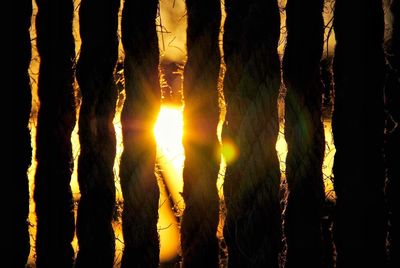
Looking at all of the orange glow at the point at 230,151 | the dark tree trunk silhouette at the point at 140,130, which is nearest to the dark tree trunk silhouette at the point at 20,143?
the dark tree trunk silhouette at the point at 140,130

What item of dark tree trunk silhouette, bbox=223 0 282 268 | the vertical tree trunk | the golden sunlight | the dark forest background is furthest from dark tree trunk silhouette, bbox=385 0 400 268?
the vertical tree trunk

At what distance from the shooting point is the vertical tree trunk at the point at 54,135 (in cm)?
46

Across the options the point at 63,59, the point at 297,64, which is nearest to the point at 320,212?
the point at 297,64

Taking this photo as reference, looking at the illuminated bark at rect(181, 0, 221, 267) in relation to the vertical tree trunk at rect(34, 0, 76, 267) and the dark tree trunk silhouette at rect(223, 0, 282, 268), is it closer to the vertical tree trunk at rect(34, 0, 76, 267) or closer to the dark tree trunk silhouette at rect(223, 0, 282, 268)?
the dark tree trunk silhouette at rect(223, 0, 282, 268)

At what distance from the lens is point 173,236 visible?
0.57m

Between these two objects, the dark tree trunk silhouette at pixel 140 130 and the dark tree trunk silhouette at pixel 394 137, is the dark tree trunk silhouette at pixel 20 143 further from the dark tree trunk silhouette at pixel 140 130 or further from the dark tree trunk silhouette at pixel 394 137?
the dark tree trunk silhouette at pixel 394 137

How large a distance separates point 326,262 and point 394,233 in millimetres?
78

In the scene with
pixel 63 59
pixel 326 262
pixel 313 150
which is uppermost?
pixel 63 59

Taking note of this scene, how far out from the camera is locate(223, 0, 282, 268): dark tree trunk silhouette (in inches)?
17.4

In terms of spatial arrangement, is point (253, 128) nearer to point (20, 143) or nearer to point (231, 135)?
point (231, 135)

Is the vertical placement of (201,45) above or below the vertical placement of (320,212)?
above

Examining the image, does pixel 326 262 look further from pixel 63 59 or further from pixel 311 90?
pixel 63 59

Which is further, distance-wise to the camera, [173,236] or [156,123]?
[173,236]

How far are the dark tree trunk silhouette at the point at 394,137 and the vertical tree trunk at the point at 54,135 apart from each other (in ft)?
1.13
